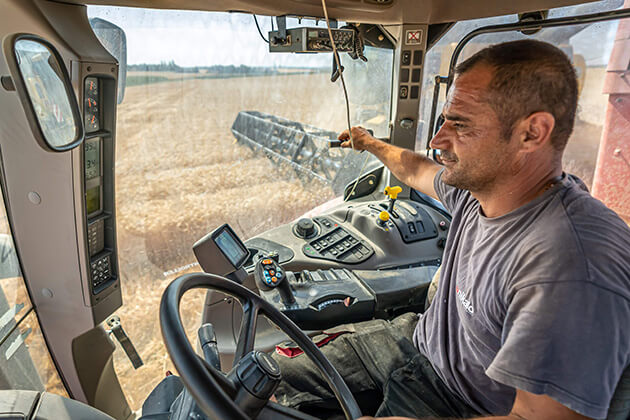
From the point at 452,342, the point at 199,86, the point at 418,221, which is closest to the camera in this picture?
the point at 452,342

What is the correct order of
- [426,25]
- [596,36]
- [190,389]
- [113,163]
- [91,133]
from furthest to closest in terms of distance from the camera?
[426,25], [596,36], [113,163], [91,133], [190,389]

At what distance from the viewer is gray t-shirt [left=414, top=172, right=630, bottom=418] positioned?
0.84 metres

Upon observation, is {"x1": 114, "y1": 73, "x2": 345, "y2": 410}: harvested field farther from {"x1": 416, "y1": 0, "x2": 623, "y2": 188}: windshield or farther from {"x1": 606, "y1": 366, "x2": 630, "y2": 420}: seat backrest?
{"x1": 606, "y1": 366, "x2": 630, "y2": 420}: seat backrest

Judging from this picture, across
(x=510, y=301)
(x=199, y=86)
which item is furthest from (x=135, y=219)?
(x=510, y=301)

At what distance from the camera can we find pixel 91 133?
154cm

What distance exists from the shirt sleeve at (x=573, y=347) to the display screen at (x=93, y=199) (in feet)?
5.02

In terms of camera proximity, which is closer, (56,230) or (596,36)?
(56,230)

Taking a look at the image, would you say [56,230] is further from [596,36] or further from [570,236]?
[596,36]

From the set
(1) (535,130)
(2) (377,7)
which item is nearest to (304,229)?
(2) (377,7)

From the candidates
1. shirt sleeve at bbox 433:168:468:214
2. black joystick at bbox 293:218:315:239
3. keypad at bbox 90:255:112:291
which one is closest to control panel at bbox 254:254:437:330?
black joystick at bbox 293:218:315:239

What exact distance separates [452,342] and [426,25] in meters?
1.74

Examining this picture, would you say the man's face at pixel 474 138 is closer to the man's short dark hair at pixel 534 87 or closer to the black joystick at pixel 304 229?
the man's short dark hair at pixel 534 87

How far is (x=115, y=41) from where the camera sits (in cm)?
174

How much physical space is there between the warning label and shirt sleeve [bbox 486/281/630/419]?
1.80 metres
